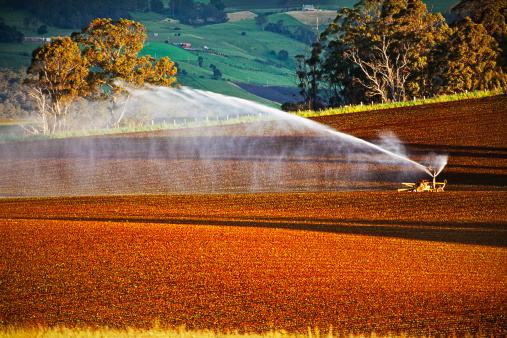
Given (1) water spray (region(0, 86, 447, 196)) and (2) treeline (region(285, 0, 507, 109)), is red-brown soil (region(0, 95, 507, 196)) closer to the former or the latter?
(1) water spray (region(0, 86, 447, 196))

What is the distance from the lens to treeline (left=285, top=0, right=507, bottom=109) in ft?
312

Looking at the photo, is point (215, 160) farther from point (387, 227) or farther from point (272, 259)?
point (272, 259)

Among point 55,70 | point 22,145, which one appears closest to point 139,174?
point 22,145

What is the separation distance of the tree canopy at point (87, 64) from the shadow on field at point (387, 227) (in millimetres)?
66717

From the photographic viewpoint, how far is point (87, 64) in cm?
10269

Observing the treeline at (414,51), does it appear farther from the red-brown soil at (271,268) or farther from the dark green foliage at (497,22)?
the red-brown soil at (271,268)

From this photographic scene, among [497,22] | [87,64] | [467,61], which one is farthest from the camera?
[87,64]

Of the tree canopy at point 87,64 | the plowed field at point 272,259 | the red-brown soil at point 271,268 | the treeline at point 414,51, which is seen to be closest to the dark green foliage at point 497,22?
the treeline at point 414,51

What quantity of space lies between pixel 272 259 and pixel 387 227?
870cm

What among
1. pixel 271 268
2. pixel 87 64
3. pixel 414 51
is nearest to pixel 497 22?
pixel 414 51

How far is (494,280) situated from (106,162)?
4827 cm

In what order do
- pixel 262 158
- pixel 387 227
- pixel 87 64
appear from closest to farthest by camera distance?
pixel 387 227 < pixel 262 158 < pixel 87 64

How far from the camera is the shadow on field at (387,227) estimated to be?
29.5m

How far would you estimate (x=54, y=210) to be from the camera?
41.5 metres
